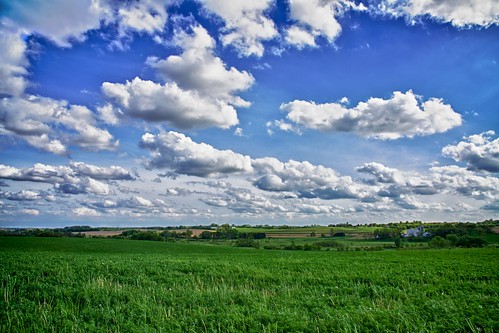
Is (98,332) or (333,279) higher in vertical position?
(98,332)

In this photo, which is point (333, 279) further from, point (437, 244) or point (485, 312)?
point (437, 244)

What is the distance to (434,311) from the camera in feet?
35.3

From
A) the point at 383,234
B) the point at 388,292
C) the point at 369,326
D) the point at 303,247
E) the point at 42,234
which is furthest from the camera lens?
the point at 383,234

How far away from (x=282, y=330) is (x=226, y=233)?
125 m

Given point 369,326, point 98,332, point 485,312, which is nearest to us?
point 98,332

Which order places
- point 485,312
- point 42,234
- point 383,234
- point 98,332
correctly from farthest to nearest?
point 383,234 → point 42,234 → point 485,312 → point 98,332

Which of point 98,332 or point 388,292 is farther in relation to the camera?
point 388,292

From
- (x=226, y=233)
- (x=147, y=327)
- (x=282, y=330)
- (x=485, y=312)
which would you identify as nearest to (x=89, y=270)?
(x=147, y=327)

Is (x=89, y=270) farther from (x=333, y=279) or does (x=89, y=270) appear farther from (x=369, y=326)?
(x=369, y=326)

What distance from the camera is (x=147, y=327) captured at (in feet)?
29.1

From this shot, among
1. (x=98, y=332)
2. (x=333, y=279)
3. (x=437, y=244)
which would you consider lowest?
(x=437, y=244)

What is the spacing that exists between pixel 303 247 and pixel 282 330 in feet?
282

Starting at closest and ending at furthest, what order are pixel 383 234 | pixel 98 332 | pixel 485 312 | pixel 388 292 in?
pixel 98 332
pixel 485 312
pixel 388 292
pixel 383 234

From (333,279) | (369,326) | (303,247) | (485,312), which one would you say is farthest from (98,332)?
(303,247)
